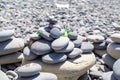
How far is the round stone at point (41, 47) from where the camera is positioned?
11.2 feet

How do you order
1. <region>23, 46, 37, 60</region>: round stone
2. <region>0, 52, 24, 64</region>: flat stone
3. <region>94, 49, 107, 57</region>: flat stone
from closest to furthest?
<region>23, 46, 37, 60</region>: round stone < <region>0, 52, 24, 64</region>: flat stone < <region>94, 49, 107, 57</region>: flat stone

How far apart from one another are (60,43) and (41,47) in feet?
0.77

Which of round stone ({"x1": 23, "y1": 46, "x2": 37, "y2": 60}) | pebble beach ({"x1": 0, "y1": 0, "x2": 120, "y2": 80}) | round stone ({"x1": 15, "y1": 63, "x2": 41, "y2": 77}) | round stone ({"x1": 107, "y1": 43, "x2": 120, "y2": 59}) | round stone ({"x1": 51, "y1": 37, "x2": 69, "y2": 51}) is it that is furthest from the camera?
round stone ({"x1": 107, "y1": 43, "x2": 120, "y2": 59})

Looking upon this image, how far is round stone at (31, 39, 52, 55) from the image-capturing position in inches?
135

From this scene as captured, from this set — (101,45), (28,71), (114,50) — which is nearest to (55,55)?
(28,71)

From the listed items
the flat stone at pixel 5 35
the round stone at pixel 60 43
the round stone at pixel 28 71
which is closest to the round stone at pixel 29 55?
the round stone at pixel 60 43

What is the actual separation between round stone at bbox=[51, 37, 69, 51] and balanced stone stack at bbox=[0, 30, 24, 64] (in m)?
0.62

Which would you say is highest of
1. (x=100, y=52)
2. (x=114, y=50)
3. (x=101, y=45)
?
(x=114, y=50)

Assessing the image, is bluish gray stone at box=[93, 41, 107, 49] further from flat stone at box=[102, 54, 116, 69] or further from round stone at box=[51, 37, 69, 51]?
round stone at box=[51, 37, 69, 51]

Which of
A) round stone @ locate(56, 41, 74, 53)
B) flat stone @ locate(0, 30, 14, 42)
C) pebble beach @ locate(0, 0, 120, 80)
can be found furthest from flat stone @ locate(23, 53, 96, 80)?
flat stone @ locate(0, 30, 14, 42)

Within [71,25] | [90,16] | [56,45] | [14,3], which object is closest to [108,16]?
[90,16]

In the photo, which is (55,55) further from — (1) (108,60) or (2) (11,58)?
(1) (108,60)

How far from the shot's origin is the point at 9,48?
3777 millimetres

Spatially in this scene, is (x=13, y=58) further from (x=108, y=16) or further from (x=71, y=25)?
(x=108, y=16)
